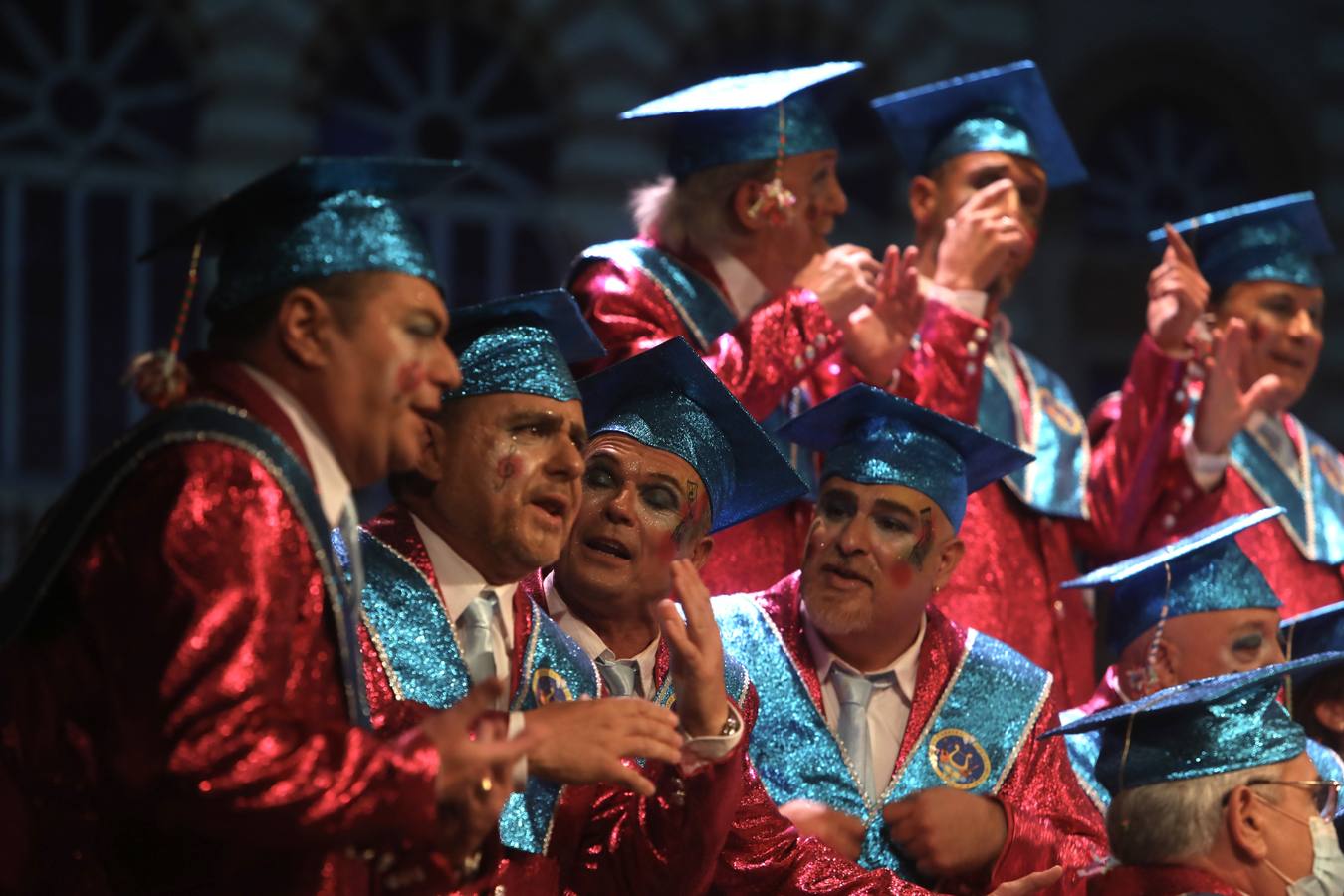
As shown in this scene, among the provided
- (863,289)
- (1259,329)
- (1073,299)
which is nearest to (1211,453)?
(1259,329)

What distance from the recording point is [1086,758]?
450 centimetres

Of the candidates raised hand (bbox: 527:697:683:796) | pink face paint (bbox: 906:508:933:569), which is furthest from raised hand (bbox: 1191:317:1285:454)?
raised hand (bbox: 527:697:683:796)

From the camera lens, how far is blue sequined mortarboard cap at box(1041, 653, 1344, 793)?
364 cm

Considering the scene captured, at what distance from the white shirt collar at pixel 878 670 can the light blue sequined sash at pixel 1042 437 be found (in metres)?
0.88

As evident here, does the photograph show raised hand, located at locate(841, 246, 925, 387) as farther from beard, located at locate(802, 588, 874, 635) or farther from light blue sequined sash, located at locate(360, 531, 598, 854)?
light blue sequined sash, located at locate(360, 531, 598, 854)

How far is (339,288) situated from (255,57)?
731 cm

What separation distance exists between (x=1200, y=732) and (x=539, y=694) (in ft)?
3.67

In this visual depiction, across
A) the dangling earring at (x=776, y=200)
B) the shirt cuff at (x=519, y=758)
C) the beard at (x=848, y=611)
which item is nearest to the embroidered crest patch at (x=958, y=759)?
the beard at (x=848, y=611)

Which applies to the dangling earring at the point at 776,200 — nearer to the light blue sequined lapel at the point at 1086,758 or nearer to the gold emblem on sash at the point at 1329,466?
the light blue sequined lapel at the point at 1086,758

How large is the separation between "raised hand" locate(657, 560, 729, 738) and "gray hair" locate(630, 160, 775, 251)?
65.5 inches

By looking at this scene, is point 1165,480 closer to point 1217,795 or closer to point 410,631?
point 1217,795

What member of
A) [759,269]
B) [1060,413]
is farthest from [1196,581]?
[759,269]

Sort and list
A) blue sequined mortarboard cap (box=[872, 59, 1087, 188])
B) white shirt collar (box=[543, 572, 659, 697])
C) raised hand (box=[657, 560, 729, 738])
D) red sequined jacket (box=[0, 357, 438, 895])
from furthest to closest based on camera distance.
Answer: blue sequined mortarboard cap (box=[872, 59, 1087, 188]), white shirt collar (box=[543, 572, 659, 697]), raised hand (box=[657, 560, 729, 738]), red sequined jacket (box=[0, 357, 438, 895])

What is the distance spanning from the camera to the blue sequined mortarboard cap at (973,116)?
5.05m
